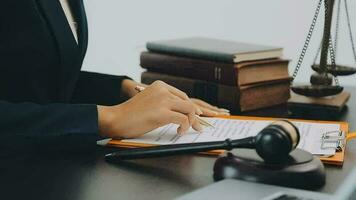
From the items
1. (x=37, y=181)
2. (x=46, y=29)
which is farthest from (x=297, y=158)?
(x=46, y=29)

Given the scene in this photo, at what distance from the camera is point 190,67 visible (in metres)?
1.41

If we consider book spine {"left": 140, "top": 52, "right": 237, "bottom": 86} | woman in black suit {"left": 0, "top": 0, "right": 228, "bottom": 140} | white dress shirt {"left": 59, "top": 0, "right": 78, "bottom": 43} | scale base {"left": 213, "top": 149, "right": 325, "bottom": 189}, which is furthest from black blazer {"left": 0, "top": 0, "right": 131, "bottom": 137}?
scale base {"left": 213, "top": 149, "right": 325, "bottom": 189}

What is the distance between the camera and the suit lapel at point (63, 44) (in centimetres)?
119

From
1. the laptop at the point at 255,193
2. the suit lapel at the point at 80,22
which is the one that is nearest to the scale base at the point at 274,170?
the laptop at the point at 255,193

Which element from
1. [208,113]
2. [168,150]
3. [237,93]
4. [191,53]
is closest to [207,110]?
[208,113]

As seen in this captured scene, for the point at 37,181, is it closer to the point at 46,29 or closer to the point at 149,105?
the point at 149,105

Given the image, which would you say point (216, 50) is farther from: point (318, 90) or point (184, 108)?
point (184, 108)

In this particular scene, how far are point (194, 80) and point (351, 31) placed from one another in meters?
0.78

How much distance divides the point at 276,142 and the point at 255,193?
8 centimetres

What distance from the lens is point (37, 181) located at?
774 mm

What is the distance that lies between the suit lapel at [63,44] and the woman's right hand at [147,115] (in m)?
0.26

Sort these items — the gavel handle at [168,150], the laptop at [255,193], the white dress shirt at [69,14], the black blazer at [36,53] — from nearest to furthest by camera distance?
the laptop at [255,193]
the gavel handle at [168,150]
the black blazer at [36,53]
the white dress shirt at [69,14]

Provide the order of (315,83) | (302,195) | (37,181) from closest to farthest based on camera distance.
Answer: (302,195) → (37,181) → (315,83)

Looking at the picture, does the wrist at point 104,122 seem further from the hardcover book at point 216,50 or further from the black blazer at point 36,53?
the hardcover book at point 216,50
